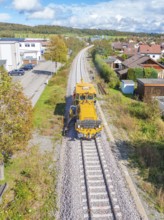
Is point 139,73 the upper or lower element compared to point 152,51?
lower

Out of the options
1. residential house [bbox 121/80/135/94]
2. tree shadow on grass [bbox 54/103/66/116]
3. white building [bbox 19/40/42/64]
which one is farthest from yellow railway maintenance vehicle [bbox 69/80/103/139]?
white building [bbox 19/40/42/64]

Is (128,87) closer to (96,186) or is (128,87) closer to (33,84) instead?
(33,84)

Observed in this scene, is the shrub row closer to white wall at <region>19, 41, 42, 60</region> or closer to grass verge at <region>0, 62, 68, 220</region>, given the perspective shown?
grass verge at <region>0, 62, 68, 220</region>

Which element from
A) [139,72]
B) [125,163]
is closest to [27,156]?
[125,163]

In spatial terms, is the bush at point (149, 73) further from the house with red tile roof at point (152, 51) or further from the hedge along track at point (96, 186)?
the house with red tile roof at point (152, 51)

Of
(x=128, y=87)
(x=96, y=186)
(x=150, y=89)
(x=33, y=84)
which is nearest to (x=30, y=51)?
(x=33, y=84)

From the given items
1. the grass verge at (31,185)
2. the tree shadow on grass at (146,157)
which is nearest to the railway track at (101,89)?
the grass verge at (31,185)

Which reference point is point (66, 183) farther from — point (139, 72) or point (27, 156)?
point (139, 72)
